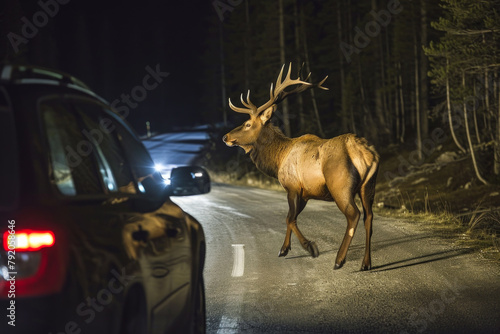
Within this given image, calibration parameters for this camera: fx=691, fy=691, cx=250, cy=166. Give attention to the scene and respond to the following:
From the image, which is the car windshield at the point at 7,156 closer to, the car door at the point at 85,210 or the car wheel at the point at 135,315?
the car door at the point at 85,210

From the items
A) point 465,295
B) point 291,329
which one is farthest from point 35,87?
point 465,295

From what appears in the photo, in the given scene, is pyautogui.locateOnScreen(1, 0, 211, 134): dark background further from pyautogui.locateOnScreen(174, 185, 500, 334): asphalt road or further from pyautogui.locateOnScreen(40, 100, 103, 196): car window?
pyautogui.locateOnScreen(40, 100, 103, 196): car window

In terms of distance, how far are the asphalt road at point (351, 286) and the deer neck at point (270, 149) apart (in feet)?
4.48

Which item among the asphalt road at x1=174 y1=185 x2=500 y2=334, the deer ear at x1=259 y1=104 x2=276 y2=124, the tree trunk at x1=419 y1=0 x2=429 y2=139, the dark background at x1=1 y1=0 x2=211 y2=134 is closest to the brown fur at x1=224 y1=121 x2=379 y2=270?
the deer ear at x1=259 y1=104 x2=276 y2=124

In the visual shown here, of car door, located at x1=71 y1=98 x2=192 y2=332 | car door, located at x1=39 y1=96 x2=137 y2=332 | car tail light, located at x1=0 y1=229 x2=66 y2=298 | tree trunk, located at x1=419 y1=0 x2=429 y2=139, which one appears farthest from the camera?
tree trunk, located at x1=419 y1=0 x2=429 y2=139

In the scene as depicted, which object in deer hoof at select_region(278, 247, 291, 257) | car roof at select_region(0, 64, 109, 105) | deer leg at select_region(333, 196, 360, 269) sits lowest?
deer hoof at select_region(278, 247, 291, 257)

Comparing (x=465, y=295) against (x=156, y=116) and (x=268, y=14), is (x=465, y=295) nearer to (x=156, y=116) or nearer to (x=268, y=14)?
(x=268, y=14)

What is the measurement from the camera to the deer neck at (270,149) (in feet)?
36.6

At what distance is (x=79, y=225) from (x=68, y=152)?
92cm

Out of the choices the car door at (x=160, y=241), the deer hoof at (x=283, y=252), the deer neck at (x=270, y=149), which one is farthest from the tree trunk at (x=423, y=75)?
the car door at (x=160, y=241)

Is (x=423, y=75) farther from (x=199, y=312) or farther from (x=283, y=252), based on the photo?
(x=199, y=312)

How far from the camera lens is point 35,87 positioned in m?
3.38

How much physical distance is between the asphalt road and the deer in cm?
47

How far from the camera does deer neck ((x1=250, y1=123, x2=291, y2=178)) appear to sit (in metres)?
11.1
